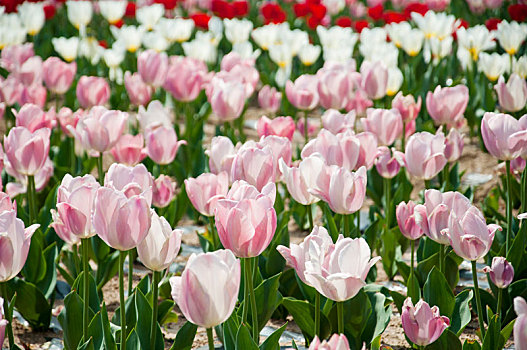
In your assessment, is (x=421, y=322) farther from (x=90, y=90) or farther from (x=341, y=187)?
(x=90, y=90)

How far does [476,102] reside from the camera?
4121 mm

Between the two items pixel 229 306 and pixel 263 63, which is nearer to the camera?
pixel 229 306

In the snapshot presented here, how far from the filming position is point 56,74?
3711mm

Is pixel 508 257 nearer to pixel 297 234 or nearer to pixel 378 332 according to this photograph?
pixel 378 332

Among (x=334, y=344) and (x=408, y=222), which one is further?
(x=408, y=222)

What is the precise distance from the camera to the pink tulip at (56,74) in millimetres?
3699

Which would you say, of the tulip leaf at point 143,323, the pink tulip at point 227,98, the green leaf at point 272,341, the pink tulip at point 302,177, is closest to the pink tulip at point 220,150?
the pink tulip at point 302,177

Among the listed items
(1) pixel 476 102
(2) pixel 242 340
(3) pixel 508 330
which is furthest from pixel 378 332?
(1) pixel 476 102

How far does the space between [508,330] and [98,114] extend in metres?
1.53

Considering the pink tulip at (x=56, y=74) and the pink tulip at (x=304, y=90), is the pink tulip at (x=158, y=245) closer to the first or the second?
the pink tulip at (x=304, y=90)

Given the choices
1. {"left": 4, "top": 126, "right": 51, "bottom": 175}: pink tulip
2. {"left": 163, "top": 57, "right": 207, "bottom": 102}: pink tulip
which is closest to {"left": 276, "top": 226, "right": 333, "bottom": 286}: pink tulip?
{"left": 4, "top": 126, "right": 51, "bottom": 175}: pink tulip

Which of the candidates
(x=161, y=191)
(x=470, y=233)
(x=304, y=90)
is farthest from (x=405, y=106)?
(x=470, y=233)

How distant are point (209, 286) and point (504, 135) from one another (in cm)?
109

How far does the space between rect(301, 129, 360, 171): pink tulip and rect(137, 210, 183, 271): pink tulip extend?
68cm
